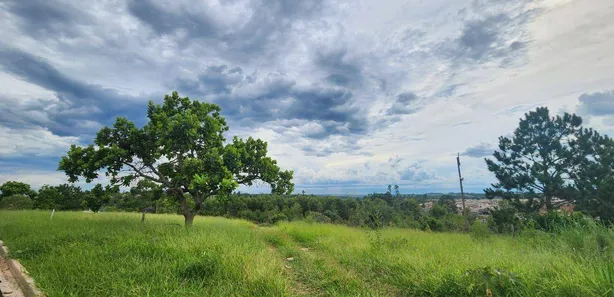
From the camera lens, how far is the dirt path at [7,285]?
475 centimetres

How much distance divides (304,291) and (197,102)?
9913mm

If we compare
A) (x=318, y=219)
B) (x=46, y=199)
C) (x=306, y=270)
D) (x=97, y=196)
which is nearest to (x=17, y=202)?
(x=46, y=199)

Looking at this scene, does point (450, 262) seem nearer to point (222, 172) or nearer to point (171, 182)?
point (222, 172)

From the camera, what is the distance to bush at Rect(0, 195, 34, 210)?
31.8m

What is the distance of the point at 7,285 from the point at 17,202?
4011 cm

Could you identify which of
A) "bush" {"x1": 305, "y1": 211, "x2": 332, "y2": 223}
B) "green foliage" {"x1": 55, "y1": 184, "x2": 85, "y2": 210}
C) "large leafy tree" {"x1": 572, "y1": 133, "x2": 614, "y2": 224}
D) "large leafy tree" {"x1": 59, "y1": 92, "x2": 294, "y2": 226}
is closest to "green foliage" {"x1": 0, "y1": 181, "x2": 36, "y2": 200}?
"green foliage" {"x1": 55, "y1": 184, "x2": 85, "y2": 210}

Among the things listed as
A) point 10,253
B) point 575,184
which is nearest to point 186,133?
point 10,253

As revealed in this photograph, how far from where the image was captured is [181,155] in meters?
11.3

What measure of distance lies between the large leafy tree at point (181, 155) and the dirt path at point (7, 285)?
4468 millimetres

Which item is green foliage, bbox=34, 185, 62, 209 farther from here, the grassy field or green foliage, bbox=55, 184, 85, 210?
the grassy field

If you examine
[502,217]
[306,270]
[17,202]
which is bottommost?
[502,217]

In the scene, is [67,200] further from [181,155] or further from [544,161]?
[544,161]

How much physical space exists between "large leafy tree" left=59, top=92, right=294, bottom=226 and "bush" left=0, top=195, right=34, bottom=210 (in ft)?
109

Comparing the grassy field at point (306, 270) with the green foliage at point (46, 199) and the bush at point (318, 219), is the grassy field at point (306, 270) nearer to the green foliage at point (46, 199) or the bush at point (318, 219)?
the bush at point (318, 219)
